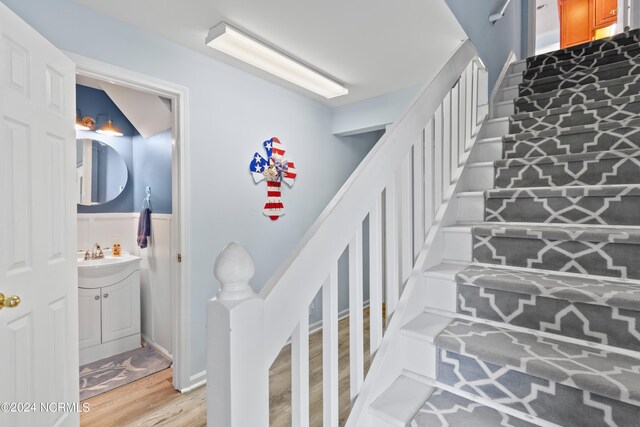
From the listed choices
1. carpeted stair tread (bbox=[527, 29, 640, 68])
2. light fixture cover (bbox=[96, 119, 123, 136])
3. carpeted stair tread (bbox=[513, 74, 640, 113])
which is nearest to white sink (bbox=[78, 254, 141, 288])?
light fixture cover (bbox=[96, 119, 123, 136])

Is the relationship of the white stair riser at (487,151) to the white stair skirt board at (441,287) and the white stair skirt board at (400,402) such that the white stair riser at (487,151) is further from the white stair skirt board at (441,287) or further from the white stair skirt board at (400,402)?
the white stair skirt board at (400,402)

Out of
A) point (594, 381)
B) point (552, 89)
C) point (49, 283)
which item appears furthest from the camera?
point (552, 89)

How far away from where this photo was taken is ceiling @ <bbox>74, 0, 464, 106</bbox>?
1724 mm

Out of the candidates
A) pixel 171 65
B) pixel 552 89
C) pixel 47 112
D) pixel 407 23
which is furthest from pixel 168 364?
pixel 552 89

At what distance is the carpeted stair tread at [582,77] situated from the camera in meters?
2.15

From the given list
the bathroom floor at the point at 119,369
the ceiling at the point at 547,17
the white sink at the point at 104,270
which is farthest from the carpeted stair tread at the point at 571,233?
the ceiling at the point at 547,17

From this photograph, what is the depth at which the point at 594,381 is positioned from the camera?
779mm

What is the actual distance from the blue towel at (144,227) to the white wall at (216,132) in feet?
3.14

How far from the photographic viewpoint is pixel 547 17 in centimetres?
509

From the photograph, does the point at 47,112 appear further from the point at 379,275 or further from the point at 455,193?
the point at 455,193

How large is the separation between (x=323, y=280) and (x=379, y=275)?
12.3 inches

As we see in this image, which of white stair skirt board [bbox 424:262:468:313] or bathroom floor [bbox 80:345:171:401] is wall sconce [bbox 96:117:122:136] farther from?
white stair skirt board [bbox 424:262:468:313]

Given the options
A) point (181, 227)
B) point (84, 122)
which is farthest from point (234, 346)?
point (84, 122)

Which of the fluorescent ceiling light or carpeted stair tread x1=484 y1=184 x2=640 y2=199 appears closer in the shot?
carpeted stair tread x1=484 y1=184 x2=640 y2=199
